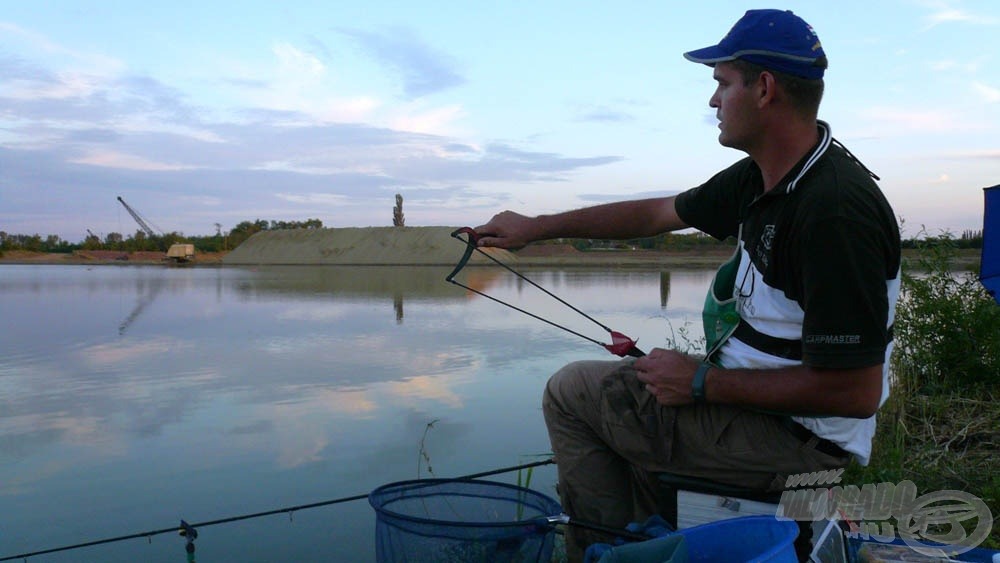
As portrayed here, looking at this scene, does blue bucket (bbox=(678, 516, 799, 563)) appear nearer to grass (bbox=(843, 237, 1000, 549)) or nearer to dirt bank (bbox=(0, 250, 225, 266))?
grass (bbox=(843, 237, 1000, 549))

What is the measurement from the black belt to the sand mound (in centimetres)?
4149

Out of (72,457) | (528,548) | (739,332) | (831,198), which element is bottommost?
(72,457)

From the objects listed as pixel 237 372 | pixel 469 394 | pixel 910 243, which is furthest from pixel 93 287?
pixel 910 243

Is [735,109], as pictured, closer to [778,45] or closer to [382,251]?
[778,45]

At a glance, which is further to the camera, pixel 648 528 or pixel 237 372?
pixel 237 372

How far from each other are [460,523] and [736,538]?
623 mm

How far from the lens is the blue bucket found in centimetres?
180

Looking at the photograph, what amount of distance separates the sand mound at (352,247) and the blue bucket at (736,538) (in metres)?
41.7

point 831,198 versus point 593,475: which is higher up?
point 831,198

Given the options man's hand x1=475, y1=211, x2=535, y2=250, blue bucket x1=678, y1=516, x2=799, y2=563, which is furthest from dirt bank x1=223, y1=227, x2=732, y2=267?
blue bucket x1=678, y1=516, x2=799, y2=563

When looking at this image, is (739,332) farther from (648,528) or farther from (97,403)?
(97,403)

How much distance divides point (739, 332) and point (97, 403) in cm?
512

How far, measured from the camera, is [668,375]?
2.20 metres

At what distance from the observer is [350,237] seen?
56125 millimetres
